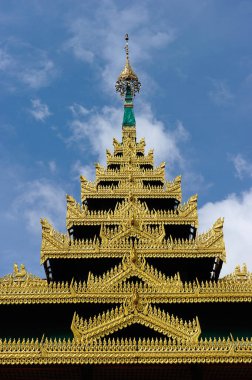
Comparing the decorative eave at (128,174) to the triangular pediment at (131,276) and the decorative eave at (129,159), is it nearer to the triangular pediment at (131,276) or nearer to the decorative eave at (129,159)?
the decorative eave at (129,159)

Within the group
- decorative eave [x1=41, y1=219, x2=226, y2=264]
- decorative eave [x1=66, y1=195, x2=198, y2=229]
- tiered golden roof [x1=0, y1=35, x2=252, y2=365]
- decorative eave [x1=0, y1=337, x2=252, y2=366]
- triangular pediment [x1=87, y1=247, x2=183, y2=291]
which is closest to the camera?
decorative eave [x1=0, y1=337, x2=252, y2=366]

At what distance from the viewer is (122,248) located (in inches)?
1069

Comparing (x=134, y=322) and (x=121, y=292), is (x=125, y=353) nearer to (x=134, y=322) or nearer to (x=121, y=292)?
(x=134, y=322)

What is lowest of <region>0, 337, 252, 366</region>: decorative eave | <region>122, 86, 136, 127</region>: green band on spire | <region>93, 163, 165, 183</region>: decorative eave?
<region>0, 337, 252, 366</region>: decorative eave

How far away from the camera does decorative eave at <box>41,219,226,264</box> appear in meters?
26.8

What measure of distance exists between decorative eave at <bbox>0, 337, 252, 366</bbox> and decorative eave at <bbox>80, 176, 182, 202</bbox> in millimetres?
11277

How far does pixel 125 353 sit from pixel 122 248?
6.89m

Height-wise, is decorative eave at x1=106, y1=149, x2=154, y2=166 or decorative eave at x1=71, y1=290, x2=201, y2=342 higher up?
decorative eave at x1=106, y1=149, x2=154, y2=166

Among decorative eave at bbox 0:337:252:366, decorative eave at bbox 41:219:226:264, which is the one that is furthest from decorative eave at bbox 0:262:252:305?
decorative eave at bbox 0:337:252:366

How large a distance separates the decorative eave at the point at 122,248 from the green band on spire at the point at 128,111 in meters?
16.5

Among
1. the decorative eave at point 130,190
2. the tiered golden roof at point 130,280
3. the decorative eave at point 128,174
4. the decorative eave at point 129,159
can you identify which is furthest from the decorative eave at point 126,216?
the decorative eave at point 129,159

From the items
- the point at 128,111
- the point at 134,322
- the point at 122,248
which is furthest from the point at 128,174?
the point at 134,322

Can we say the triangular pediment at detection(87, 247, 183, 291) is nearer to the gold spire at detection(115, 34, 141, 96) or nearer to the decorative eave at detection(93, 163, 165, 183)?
the decorative eave at detection(93, 163, 165, 183)
